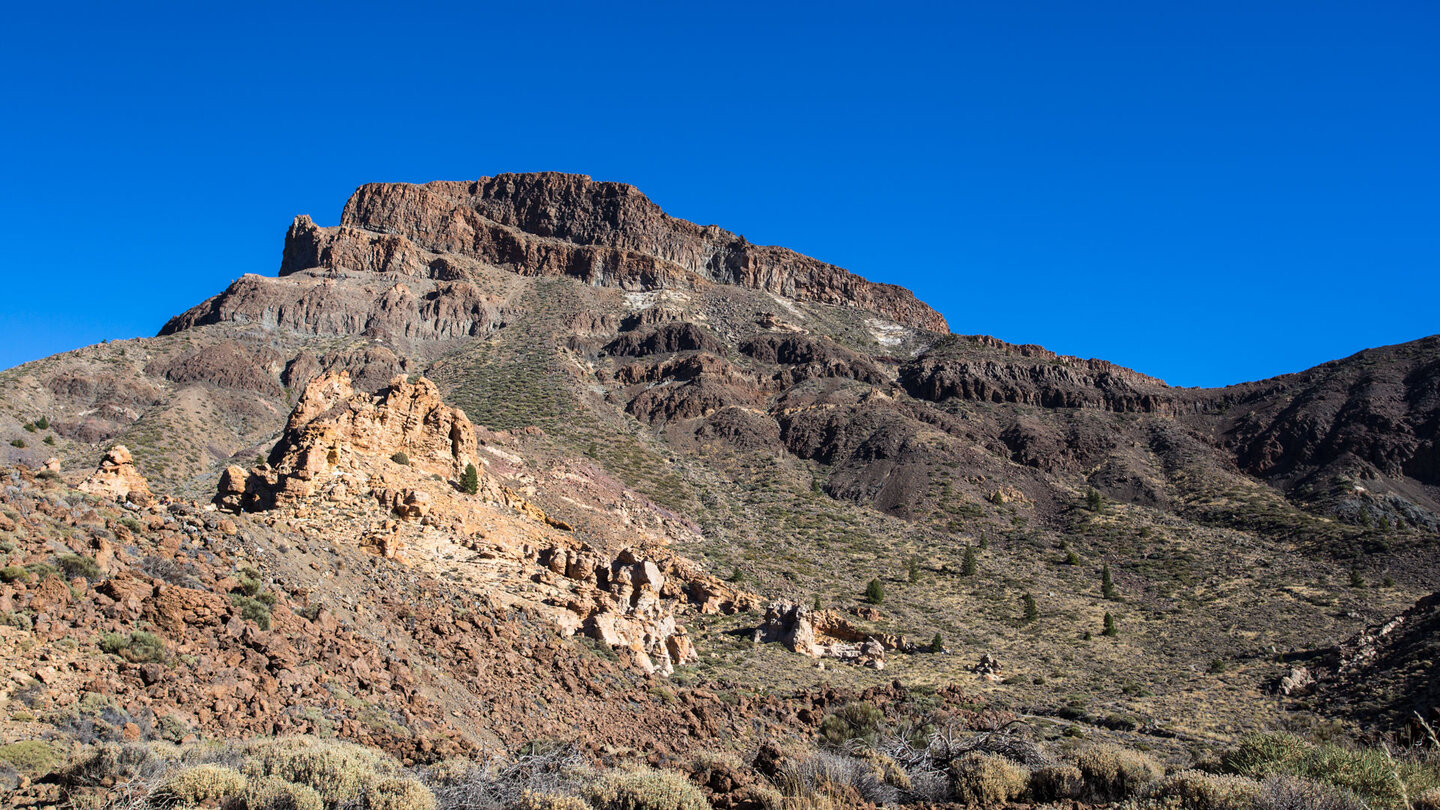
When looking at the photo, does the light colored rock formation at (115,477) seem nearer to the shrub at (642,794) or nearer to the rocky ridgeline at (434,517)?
the rocky ridgeline at (434,517)

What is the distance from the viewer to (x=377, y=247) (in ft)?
392

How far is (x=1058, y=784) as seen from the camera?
11578mm

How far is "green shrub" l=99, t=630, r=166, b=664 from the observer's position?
10.2 metres

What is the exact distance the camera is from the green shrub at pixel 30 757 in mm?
7688

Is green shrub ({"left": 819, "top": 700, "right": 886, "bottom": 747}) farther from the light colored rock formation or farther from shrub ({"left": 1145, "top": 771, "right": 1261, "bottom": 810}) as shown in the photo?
the light colored rock formation

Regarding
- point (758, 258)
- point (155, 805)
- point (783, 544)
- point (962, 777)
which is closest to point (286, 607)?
point (155, 805)

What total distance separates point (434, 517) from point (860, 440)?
2440 inches

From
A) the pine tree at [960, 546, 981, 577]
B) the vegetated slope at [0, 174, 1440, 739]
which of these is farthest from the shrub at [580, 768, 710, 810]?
the pine tree at [960, 546, 981, 577]

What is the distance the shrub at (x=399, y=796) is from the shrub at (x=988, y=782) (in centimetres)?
686

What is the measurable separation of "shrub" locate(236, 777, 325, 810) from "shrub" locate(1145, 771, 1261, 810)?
8.68m

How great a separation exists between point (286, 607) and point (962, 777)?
1018cm

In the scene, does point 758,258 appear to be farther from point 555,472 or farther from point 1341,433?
point 555,472

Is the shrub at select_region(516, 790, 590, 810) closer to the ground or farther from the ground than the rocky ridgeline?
closer to the ground

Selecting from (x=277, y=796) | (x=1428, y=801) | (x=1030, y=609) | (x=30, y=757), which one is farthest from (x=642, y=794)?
(x=1030, y=609)
